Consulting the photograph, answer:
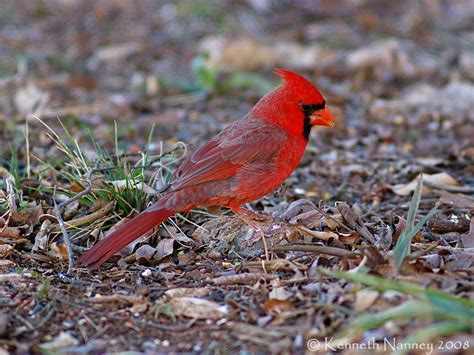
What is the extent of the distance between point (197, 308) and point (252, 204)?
1.50 metres

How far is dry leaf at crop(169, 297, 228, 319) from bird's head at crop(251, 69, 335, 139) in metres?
1.31

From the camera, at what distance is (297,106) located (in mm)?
3914

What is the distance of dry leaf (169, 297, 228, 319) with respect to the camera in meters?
2.88

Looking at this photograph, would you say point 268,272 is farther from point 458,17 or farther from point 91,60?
point 458,17

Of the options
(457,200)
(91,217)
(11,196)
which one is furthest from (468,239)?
(11,196)

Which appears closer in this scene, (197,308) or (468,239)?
(197,308)

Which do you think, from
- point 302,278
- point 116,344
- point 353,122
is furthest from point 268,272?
point 353,122

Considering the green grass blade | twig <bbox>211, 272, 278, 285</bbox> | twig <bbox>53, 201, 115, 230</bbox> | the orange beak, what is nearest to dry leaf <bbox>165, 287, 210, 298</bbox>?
twig <bbox>211, 272, 278, 285</bbox>

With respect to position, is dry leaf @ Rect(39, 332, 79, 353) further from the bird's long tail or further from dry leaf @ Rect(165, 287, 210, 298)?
the bird's long tail

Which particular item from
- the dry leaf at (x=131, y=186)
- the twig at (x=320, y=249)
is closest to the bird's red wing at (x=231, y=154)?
the dry leaf at (x=131, y=186)

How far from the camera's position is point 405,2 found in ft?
29.5

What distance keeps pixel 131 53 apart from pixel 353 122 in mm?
2894

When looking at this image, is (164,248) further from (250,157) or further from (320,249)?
(320,249)

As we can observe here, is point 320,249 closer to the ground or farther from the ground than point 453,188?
farther from the ground
